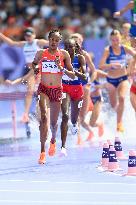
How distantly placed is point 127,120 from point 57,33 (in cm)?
546

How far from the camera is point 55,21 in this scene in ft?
79.8

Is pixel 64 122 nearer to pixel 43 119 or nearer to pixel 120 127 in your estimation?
pixel 43 119

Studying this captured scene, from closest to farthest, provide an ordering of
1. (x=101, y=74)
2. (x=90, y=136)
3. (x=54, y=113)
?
(x=54, y=113) < (x=90, y=136) < (x=101, y=74)

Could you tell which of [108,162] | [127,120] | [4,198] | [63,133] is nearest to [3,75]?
[127,120]

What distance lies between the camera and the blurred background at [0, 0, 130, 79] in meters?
22.7

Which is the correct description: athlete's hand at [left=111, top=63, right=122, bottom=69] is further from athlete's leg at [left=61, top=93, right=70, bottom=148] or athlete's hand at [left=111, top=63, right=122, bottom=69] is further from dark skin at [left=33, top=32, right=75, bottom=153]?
dark skin at [left=33, top=32, right=75, bottom=153]

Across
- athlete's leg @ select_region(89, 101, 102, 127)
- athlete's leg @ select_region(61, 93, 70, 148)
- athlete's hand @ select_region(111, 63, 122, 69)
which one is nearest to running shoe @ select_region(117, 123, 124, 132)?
athlete's leg @ select_region(89, 101, 102, 127)

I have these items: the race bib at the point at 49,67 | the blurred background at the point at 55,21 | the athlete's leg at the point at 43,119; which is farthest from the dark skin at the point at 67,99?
the blurred background at the point at 55,21

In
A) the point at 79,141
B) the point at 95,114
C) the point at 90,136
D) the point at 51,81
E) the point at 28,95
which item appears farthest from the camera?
the point at 28,95

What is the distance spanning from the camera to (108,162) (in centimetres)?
1188

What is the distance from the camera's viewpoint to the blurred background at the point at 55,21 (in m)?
22.7

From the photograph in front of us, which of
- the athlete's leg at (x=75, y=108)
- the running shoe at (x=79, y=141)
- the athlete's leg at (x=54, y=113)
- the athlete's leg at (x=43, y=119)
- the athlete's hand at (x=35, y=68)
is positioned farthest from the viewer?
the running shoe at (x=79, y=141)

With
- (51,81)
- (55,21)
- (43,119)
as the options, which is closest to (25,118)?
(51,81)

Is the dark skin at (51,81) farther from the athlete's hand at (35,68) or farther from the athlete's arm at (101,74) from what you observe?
the athlete's arm at (101,74)
